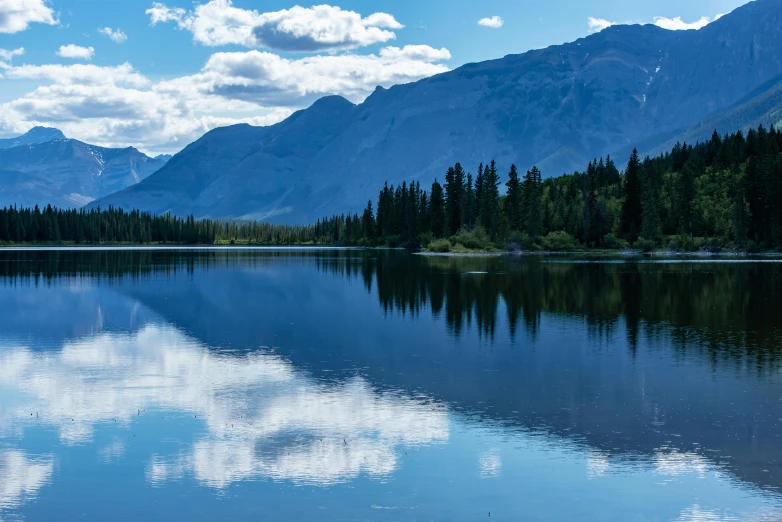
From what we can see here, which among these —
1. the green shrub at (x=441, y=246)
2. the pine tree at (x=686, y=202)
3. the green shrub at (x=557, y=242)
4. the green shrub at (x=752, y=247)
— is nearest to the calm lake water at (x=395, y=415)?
the green shrub at (x=752, y=247)

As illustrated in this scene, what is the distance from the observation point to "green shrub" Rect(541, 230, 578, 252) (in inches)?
6900

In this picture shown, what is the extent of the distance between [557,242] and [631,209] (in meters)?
18.2

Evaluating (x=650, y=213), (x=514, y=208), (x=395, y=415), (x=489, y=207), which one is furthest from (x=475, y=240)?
(x=395, y=415)

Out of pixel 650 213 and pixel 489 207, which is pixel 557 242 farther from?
pixel 650 213

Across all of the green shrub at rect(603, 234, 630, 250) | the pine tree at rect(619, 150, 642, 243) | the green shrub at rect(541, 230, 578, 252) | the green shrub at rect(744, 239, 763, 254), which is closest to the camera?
the green shrub at rect(744, 239, 763, 254)

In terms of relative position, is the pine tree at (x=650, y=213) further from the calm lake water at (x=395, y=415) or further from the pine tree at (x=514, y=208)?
the calm lake water at (x=395, y=415)

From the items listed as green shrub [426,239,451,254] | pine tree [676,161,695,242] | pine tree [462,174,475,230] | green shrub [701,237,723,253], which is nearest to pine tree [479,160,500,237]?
pine tree [462,174,475,230]

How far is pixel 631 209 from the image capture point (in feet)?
579

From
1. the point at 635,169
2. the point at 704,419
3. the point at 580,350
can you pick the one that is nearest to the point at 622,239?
the point at 635,169

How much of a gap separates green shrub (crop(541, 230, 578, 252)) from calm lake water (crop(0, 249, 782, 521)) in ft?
397

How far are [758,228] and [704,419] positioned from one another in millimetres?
142460

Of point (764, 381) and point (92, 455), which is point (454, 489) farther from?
point (764, 381)

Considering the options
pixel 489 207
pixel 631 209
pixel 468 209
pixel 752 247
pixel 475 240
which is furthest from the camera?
pixel 468 209

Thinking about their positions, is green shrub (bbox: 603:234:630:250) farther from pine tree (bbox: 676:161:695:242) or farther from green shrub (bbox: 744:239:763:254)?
green shrub (bbox: 744:239:763:254)
